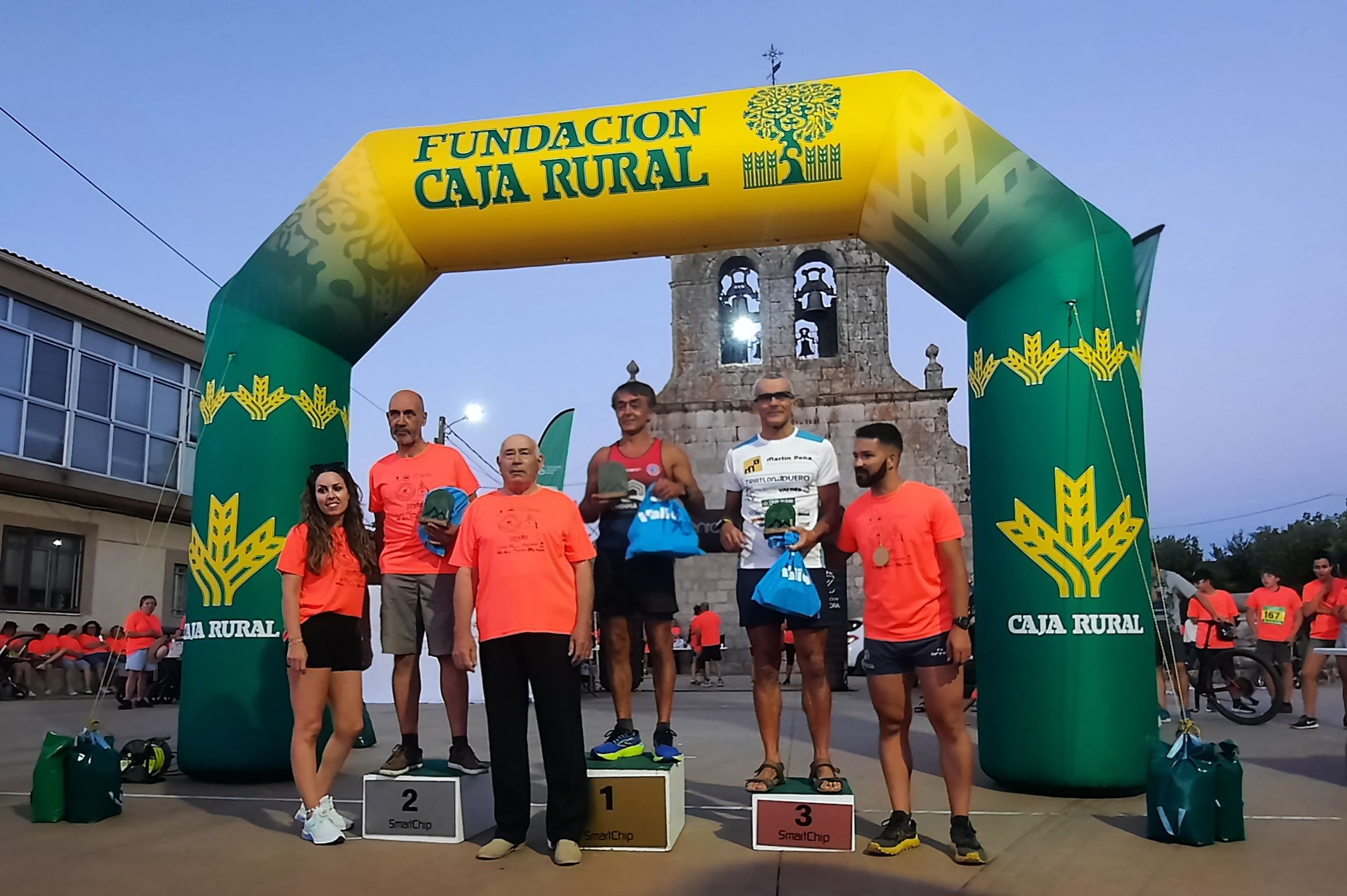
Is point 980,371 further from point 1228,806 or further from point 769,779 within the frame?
point 769,779

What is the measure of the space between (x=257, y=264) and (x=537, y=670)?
12.4 feet

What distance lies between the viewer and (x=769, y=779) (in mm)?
4887

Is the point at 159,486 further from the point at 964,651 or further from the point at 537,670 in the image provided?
the point at 964,651

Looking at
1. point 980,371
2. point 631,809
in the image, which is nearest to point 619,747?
point 631,809

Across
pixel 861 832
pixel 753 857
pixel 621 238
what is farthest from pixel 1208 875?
pixel 621 238

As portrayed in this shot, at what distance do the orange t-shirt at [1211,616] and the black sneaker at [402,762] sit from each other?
8.58m

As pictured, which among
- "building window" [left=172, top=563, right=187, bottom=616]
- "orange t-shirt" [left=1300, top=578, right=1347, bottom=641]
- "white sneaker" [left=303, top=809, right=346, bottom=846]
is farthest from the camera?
"building window" [left=172, top=563, right=187, bottom=616]

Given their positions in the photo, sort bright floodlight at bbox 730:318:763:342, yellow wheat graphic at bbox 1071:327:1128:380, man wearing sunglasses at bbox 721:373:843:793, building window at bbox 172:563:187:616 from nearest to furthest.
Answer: man wearing sunglasses at bbox 721:373:843:793 → yellow wheat graphic at bbox 1071:327:1128:380 → building window at bbox 172:563:187:616 → bright floodlight at bbox 730:318:763:342

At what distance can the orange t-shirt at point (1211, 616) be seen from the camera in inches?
419

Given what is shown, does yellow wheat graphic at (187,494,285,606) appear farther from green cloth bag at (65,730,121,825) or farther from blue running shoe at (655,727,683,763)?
blue running shoe at (655,727,683,763)

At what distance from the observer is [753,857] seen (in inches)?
173

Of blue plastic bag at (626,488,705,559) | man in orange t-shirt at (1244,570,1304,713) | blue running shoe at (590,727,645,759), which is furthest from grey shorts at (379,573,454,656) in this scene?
man in orange t-shirt at (1244,570,1304,713)

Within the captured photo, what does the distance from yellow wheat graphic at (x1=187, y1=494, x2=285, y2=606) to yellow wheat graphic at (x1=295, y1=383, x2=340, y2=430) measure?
672 mm

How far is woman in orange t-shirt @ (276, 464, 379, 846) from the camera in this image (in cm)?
476
